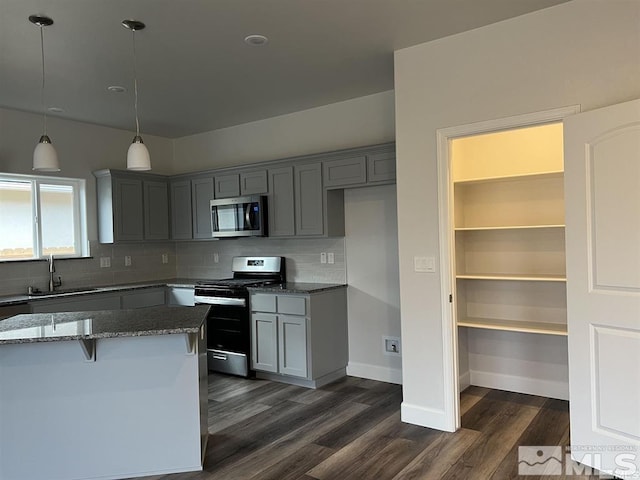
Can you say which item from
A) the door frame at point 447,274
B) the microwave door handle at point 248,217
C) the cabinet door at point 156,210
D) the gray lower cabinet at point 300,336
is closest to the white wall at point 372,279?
the gray lower cabinet at point 300,336

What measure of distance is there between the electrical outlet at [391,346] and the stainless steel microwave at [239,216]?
162 centimetres

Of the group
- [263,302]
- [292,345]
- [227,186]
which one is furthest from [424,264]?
[227,186]

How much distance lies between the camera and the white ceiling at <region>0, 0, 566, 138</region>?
2.78 m

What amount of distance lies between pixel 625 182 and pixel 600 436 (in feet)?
4.58

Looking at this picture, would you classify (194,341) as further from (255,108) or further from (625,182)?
(255,108)

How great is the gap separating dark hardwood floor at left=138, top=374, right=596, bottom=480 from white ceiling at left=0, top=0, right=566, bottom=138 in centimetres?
259

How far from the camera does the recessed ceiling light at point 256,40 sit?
314 centimetres

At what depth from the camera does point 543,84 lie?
2.87 metres

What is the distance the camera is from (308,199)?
462 cm

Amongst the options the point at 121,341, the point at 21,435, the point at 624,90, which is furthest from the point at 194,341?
the point at 624,90

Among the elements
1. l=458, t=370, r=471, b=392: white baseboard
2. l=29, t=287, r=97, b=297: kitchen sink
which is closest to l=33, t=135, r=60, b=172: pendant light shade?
l=29, t=287, r=97, b=297: kitchen sink

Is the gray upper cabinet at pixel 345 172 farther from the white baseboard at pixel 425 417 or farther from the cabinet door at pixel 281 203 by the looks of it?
the white baseboard at pixel 425 417

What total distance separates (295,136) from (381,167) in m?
1.28

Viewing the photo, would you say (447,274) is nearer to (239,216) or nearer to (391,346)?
(391,346)
